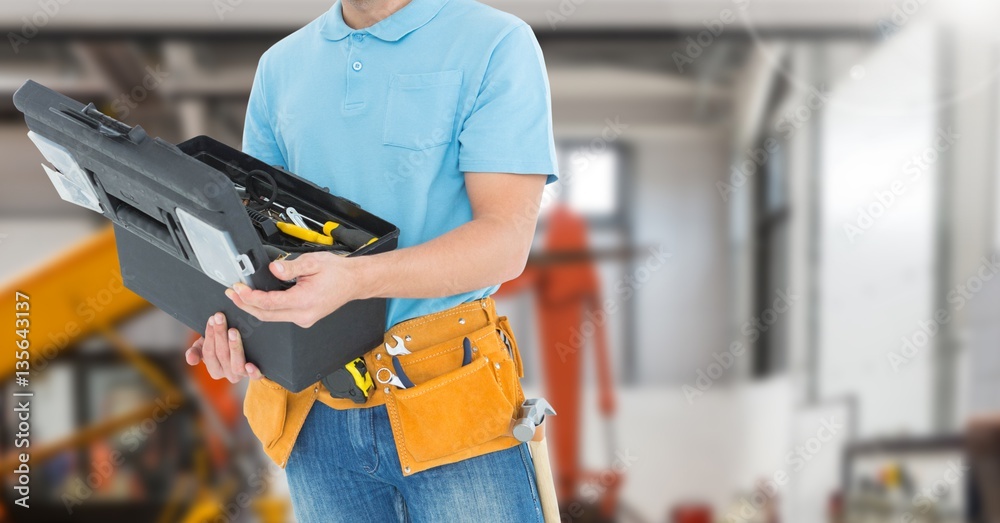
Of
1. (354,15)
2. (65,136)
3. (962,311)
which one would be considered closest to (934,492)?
(962,311)

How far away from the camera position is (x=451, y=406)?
0.92 metres

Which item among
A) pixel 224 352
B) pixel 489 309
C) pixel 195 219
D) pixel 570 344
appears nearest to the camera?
pixel 195 219

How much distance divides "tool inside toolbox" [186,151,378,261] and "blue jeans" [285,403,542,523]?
0.68 ft

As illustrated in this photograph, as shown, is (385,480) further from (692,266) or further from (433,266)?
(692,266)

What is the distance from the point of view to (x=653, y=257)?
327cm

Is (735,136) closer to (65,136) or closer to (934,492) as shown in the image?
(934,492)

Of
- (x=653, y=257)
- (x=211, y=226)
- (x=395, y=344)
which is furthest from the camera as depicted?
(x=653, y=257)

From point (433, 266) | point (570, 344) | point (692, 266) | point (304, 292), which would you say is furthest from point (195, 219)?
point (692, 266)

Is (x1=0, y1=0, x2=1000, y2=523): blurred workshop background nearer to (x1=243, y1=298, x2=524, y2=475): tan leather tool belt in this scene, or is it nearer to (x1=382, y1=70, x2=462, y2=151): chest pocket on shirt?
(x1=243, y1=298, x2=524, y2=475): tan leather tool belt

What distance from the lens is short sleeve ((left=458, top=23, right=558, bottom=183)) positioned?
0.87 metres

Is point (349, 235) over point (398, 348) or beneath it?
over

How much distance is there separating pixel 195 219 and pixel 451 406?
0.35 meters

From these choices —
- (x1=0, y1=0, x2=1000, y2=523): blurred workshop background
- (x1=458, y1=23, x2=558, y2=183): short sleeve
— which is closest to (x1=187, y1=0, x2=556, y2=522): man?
(x1=458, y1=23, x2=558, y2=183): short sleeve

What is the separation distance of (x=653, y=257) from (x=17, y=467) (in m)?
2.38
